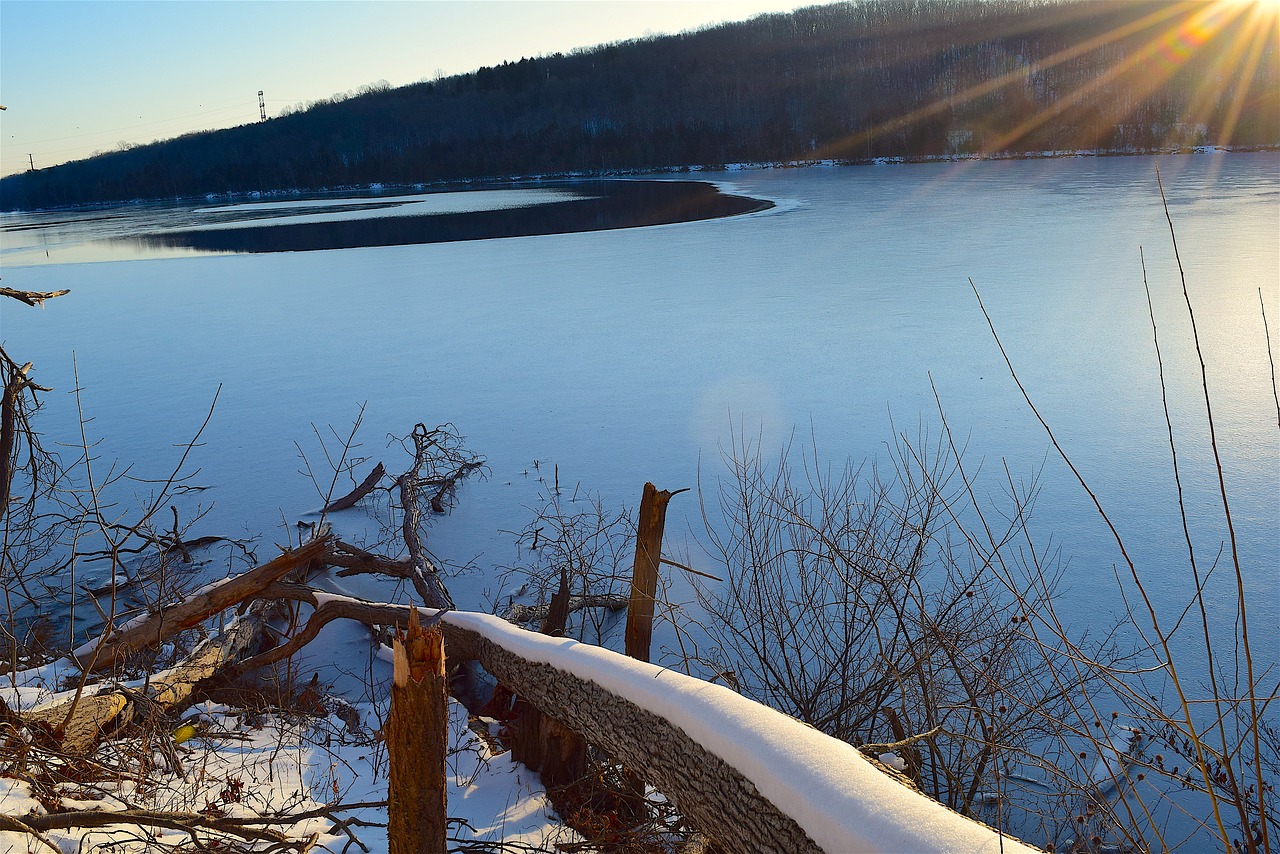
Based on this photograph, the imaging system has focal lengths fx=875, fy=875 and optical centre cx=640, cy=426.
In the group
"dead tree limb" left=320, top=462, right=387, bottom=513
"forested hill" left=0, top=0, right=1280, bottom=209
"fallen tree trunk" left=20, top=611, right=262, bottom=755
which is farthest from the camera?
"forested hill" left=0, top=0, right=1280, bottom=209

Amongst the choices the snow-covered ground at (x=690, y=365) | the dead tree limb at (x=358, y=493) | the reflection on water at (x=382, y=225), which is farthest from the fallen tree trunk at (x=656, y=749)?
the reflection on water at (x=382, y=225)

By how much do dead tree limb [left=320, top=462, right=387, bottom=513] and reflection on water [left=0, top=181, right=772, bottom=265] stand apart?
19.1 meters

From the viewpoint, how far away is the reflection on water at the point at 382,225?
25281 mm

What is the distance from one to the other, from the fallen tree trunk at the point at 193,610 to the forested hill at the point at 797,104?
5246 cm

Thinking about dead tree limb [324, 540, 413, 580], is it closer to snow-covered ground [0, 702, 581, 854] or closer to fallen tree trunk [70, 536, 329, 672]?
fallen tree trunk [70, 536, 329, 672]

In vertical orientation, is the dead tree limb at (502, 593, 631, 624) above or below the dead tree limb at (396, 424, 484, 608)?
Answer: below

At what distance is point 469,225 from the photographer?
94.0 feet

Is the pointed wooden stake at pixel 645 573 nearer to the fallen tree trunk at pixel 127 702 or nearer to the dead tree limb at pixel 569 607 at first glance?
the dead tree limb at pixel 569 607

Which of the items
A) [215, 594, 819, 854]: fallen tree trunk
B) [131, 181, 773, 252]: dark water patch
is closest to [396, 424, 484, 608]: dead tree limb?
[215, 594, 819, 854]: fallen tree trunk

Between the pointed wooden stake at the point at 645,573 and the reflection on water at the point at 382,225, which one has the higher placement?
the reflection on water at the point at 382,225

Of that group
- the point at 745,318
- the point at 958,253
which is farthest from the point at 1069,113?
the point at 745,318

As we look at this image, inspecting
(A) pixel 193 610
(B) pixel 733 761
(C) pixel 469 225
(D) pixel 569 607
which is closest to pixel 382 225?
(C) pixel 469 225

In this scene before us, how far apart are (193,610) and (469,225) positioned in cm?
2615

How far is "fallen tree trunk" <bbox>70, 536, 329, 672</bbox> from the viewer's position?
372cm
